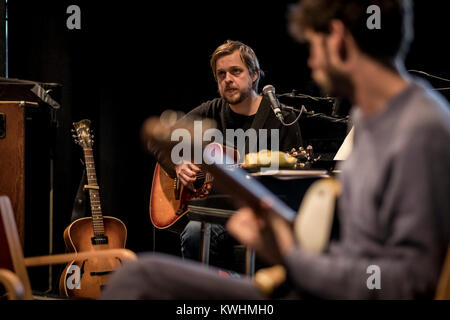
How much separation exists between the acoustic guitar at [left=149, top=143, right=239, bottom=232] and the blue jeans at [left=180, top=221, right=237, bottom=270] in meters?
0.25

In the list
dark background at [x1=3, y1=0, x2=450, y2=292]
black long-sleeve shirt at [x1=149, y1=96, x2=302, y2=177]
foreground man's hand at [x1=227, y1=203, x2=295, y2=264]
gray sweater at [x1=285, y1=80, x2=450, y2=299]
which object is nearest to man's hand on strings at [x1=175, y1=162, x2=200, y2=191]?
black long-sleeve shirt at [x1=149, y1=96, x2=302, y2=177]

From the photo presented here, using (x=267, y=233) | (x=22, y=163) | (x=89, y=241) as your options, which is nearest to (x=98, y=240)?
(x=89, y=241)

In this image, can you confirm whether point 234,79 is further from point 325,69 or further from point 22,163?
point 325,69

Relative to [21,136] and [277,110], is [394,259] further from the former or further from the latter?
[21,136]

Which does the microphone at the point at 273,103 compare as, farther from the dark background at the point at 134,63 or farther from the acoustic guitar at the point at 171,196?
the dark background at the point at 134,63

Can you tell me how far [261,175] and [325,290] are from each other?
108cm

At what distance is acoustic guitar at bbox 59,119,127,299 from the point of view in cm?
359

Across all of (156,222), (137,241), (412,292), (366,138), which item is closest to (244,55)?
(156,222)

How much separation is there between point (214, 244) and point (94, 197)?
108 centimetres

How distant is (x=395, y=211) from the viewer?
1059 mm

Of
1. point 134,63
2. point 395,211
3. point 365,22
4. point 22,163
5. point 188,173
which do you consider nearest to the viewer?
point 395,211

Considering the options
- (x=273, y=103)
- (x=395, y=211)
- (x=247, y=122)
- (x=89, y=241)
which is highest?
(x=273, y=103)

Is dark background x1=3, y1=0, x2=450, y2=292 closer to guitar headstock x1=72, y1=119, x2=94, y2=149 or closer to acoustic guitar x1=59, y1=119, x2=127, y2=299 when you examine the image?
guitar headstock x1=72, y1=119, x2=94, y2=149

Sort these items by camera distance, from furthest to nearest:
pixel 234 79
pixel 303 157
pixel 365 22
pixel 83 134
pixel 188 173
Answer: pixel 83 134 < pixel 234 79 < pixel 188 173 < pixel 303 157 < pixel 365 22
